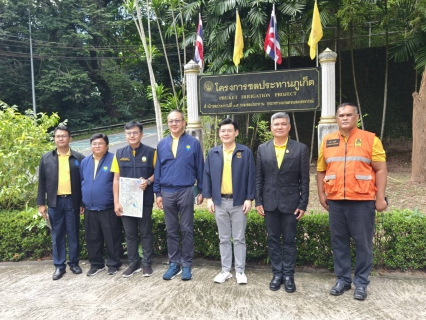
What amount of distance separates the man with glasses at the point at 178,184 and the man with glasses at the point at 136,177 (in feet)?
0.46

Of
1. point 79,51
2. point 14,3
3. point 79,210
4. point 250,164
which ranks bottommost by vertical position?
point 79,210

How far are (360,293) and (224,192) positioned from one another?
1.53 meters

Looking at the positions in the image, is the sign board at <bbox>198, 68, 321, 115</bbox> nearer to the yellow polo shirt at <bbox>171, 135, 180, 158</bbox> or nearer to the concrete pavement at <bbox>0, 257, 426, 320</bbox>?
the yellow polo shirt at <bbox>171, 135, 180, 158</bbox>

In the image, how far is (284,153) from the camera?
133 inches

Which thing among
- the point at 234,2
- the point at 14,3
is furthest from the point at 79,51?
the point at 234,2

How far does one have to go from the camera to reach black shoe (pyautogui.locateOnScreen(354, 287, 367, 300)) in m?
3.13

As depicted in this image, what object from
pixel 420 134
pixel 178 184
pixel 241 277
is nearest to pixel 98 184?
pixel 178 184

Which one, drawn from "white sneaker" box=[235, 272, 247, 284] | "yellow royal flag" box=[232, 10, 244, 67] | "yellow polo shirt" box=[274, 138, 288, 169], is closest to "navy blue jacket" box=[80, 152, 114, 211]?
"white sneaker" box=[235, 272, 247, 284]

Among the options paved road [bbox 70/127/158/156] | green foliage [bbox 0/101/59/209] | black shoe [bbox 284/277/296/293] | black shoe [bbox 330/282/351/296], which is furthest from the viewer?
paved road [bbox 70/127/158/156]

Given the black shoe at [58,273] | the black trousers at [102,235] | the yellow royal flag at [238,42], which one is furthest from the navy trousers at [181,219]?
the yellow royal flag at [238,42]

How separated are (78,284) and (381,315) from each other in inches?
115

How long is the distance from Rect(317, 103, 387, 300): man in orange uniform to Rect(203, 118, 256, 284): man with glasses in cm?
76

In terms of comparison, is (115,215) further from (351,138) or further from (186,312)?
(351,138)

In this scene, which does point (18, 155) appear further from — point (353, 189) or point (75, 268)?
point (353, 189)
